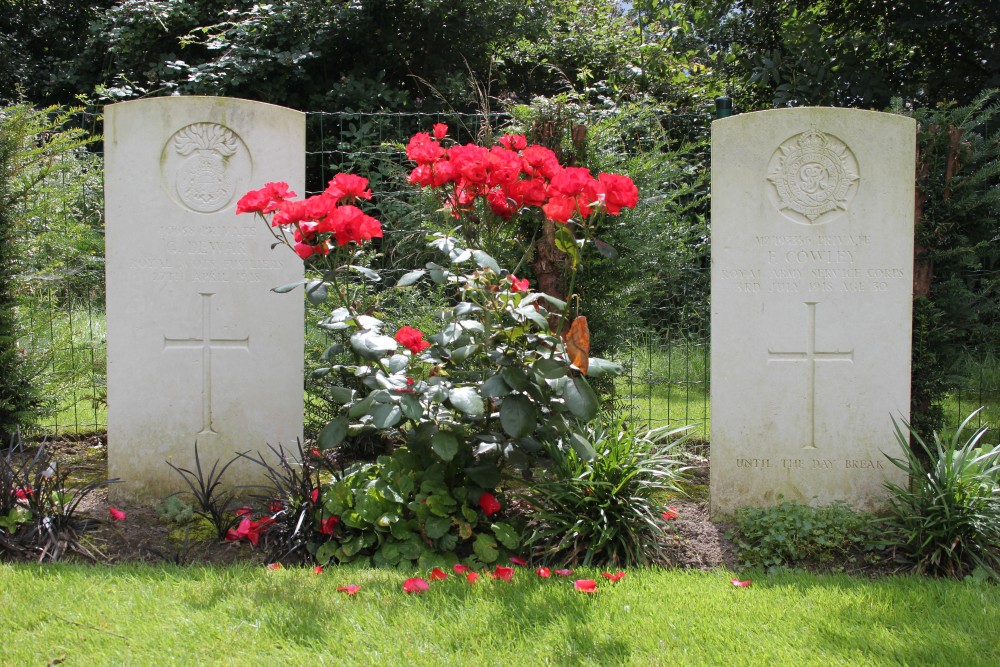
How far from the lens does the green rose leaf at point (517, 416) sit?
3086 millimetres

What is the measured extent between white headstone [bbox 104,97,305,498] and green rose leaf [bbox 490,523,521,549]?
134cm

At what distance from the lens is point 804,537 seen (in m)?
3.49

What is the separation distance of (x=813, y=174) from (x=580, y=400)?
1.68 metres

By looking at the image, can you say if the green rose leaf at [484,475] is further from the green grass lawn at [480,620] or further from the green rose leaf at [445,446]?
the green grass lawn at [480,620]

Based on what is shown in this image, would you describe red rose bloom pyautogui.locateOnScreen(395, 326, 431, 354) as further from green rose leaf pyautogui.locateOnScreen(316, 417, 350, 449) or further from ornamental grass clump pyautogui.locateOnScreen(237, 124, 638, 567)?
green rose leaf pyautogui.locateOnScreen(316, 417, 350, 449)

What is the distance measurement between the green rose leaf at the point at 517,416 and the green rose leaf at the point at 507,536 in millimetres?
456

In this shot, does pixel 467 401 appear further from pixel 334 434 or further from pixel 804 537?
pixel 804 537

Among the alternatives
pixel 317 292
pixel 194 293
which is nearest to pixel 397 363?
pixel 317 292

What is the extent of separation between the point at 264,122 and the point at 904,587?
3.40 m

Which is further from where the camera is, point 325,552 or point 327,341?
point 327,341

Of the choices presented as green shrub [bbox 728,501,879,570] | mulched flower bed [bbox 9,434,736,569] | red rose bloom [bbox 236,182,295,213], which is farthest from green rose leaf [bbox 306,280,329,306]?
green shrub [bbox 728,501,879,570]

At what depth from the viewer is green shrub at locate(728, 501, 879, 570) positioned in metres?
3.43

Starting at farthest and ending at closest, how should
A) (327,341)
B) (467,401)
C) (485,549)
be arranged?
(327,341) → (485,549) → (467,401)

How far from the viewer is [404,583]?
2.97 meters
